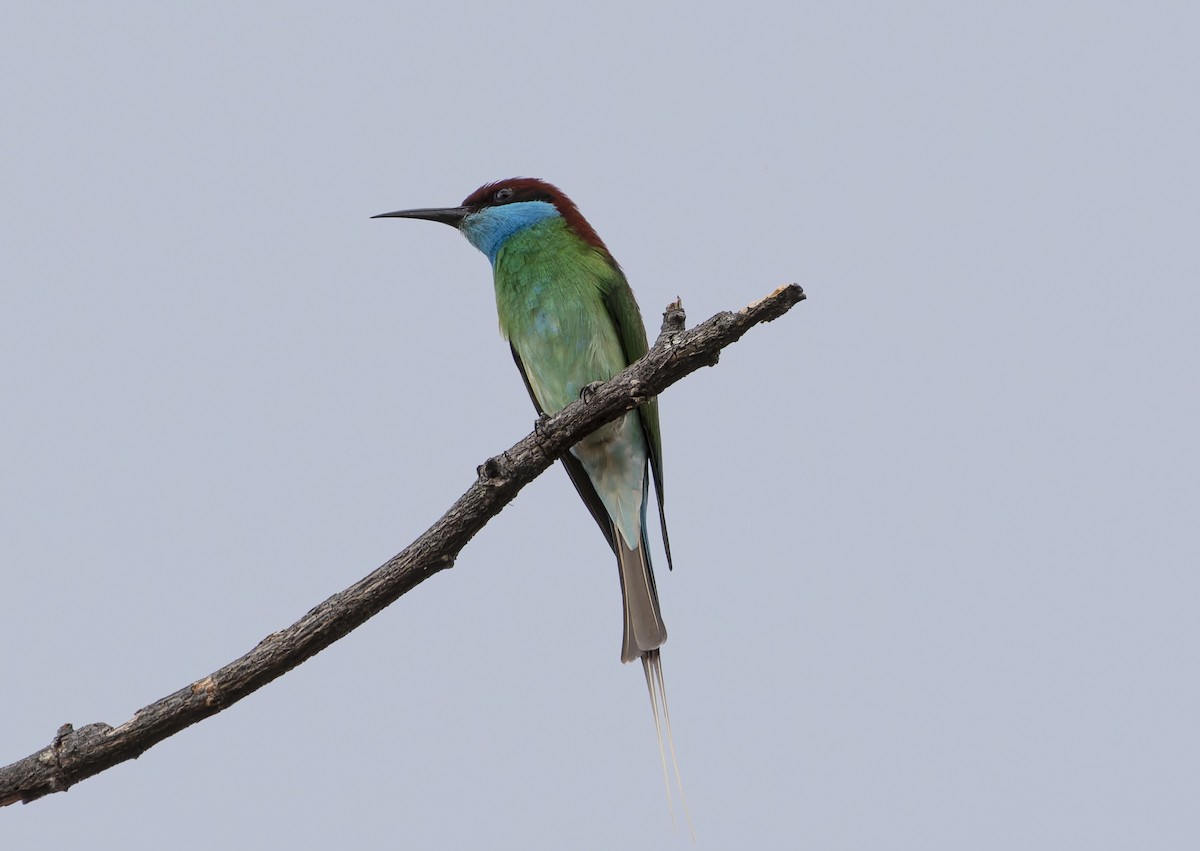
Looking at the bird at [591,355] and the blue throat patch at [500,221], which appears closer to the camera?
the bird at [591,355]

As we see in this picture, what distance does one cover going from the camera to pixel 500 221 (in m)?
5.15

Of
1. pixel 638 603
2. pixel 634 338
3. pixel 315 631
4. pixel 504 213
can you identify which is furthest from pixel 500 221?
pixel 315 631

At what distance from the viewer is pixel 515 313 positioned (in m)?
4.83

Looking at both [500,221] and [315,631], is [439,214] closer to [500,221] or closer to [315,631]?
[500,221]

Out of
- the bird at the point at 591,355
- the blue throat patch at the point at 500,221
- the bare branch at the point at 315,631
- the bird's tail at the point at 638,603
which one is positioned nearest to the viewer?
the bare branch at the point at 315,631

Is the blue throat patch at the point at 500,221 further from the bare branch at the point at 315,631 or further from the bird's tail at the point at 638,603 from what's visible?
the bare branch at the point at 315,631

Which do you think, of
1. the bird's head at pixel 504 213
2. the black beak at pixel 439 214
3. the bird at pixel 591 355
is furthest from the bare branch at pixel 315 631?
the black beak at pixel 439 214

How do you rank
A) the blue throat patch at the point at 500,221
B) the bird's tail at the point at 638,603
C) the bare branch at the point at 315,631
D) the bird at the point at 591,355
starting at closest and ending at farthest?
the bare branch at the point at 315,631 < the bird's tail at the point at 638,603 < the bird at the point at 591,355 < the blue throat patch at the point at 500,221

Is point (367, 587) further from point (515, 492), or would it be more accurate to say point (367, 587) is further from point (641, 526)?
point (641, 526)

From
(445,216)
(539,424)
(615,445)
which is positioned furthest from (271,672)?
(445,216)

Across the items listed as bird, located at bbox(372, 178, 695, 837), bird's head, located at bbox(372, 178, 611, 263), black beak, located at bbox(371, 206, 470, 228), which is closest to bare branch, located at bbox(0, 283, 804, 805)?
bird, located at bbox(372, 178, 695, 837)

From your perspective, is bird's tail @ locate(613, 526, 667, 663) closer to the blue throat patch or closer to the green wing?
the green wing

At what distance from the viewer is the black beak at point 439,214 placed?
5.34 m

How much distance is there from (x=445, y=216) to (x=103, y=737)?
288 centimetres
